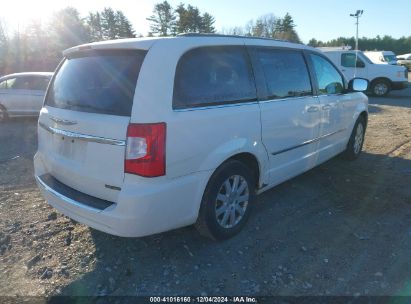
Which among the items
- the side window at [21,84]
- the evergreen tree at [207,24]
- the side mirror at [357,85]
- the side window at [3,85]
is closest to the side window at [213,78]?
the side mirror at [357,85]

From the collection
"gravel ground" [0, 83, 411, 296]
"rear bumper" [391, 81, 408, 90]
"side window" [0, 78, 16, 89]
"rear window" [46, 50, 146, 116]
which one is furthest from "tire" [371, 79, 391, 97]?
"rear window" [46, 50, 146, 116]

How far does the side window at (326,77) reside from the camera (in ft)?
15.8

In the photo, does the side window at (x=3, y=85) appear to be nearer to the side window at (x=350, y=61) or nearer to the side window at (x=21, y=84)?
the side window at (x=21, y=84)

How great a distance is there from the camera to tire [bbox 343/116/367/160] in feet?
19.7

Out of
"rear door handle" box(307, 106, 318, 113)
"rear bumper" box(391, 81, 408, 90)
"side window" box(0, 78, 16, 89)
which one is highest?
"side window" box(0, 78, 16, 89)

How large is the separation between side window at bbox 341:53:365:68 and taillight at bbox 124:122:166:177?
51.2 ft

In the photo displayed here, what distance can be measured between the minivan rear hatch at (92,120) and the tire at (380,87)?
620 inches

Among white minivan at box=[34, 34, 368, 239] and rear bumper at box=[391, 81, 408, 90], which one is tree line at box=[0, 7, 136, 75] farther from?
white minivan at box=[34, 34, 368, 239]

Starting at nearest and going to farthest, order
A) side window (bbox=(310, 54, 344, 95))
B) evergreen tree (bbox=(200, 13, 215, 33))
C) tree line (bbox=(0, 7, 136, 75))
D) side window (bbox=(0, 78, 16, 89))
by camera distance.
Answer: side window (bbox=(310, 54, 344, 95)) → side window (bbox=(0, 78, 16, 89)) → tree line (bbox=(0, 7, 136, 75)) → evergreen tree (bbox=(200, 13, 215, 33))

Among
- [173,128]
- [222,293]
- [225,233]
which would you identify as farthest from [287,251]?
[173,128]

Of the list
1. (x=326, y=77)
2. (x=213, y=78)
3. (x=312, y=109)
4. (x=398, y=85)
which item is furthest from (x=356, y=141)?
(x=398, y=85)

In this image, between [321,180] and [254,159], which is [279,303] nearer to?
[254,159]

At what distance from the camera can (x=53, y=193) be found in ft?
11.0

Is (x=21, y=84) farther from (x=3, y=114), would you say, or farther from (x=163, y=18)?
(x=163, y=18)
